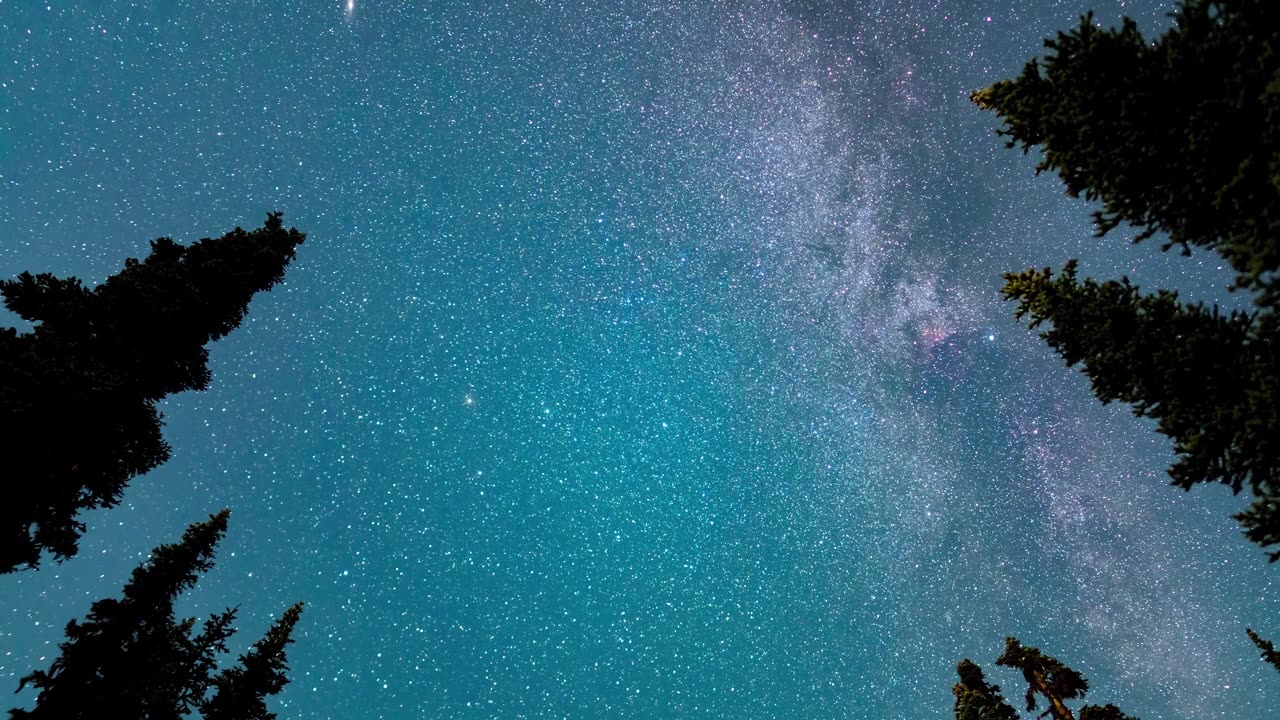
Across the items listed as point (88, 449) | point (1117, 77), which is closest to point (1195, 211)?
point (1117, 77)

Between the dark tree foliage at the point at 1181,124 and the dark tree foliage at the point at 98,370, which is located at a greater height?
the dark tree foliage at the point at 98,370

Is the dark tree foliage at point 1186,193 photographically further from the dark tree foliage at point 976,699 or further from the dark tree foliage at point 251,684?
the dark tree foliage at point 251,684

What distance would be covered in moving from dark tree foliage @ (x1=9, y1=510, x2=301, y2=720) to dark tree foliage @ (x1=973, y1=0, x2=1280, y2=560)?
52.7ft

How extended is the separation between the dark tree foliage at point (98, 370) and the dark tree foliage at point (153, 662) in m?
3.02

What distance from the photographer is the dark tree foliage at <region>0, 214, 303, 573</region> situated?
291 inches

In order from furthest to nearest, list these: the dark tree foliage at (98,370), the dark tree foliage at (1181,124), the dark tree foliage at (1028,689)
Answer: the dark tree foliage at (1028,689), the dark tree foliage at (98,370), the dark tree foliage at (1181,124)

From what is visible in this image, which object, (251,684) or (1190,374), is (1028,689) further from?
(251,684)

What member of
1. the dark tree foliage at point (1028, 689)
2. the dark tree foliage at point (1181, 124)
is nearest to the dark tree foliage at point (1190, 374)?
the dark tree foliage at point (1181, 124)

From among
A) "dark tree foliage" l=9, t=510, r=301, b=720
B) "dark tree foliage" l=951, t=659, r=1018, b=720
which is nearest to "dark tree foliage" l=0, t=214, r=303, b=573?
"dark tree foliage" l=9, t=510, r=301, b=720

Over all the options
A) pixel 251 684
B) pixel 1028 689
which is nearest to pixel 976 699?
pixel 1028 689

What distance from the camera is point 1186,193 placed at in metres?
5.31

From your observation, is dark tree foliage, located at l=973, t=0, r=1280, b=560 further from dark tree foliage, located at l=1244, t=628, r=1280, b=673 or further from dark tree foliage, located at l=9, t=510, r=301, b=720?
dark tree foliage, located at l=9, t=510, r=301, b=720

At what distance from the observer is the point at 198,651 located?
11.2 meters

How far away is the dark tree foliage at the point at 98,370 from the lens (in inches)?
291
